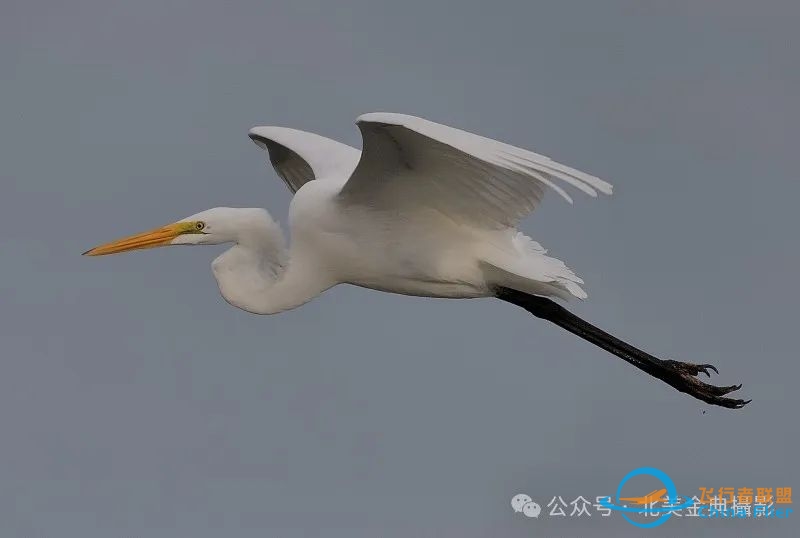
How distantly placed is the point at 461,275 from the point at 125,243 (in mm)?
2604

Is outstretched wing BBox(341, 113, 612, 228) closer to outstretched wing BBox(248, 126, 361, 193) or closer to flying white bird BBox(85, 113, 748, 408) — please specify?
flying white bird BBox(85, 113, 748, 408)

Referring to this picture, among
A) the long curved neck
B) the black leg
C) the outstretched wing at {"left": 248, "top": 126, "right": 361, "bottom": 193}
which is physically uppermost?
the outstretched wing at {"left": 248, "top": 126, "right": 361, "bottom": 193}

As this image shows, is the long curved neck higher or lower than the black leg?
lower

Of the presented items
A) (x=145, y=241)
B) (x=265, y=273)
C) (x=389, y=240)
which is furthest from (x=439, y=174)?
(x=145, y=241)

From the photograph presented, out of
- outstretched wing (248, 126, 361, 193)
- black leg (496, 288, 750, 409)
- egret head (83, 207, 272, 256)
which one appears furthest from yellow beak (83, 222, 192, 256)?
black leg (496, 288, 750, 409)

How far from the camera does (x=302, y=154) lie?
642 inches

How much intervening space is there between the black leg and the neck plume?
1889 millimetres

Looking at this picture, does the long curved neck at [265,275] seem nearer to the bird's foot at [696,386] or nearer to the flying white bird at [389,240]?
the flying white bird at [389,240]

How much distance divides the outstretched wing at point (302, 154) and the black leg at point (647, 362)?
1.96 meters

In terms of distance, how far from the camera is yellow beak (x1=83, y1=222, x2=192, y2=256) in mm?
14875

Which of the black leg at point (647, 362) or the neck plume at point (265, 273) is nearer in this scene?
the neck plume at point (265, 273)

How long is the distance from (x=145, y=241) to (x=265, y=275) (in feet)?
3.14

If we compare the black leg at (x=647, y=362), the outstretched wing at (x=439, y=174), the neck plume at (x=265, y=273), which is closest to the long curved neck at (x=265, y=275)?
the neck plume at (x=265, y=273)

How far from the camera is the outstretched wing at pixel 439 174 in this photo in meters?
12.7
